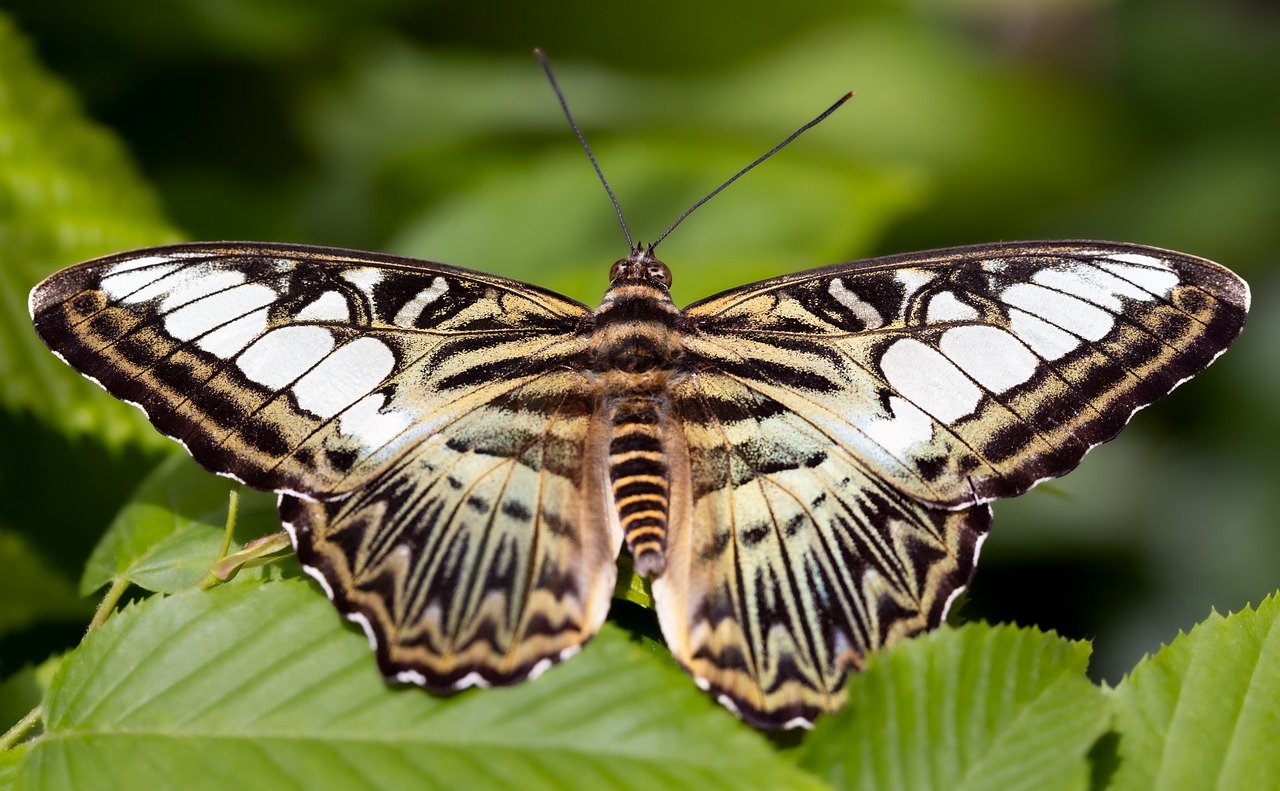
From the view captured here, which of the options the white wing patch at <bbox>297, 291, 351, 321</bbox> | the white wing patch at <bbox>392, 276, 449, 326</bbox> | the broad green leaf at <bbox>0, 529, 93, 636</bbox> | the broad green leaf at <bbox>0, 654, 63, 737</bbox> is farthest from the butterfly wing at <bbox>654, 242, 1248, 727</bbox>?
the broad green leaf at <bbox>0, 529, 93, 636</bbox>

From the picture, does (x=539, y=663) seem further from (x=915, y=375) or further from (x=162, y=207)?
(x=162, y=207)

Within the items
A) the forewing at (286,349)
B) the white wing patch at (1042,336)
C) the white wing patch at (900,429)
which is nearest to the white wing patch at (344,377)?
the forewing at (286,349)

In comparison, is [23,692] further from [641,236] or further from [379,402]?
[641,236]

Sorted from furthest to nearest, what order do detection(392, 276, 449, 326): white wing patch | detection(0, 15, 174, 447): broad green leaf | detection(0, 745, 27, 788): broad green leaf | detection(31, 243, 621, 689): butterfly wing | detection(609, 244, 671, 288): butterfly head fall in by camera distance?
detection(0, 15, 174, 447): broad green leaf, detection(609, 244, 671, 288): butterfly head, detection(392, 276, 449, 326): white wing patch, detection(31, 243, 621, 689): butterfly wing, detection(0, 745, 27, 788): broad green leaf

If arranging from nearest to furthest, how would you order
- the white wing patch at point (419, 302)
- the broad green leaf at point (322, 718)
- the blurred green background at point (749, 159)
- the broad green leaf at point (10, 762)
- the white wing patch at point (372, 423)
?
1. the broad green leaf at point (322, 718)
2. the broad green leaf at point (10, 762)
3. the white wing patch at point (372, 423)
4. the white wing patch at point (419, 302)
5. the blurred green background at point (749, 159)

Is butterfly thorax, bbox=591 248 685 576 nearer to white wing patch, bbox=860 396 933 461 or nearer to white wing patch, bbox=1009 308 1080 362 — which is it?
white wing patch, bbox=860 396 933 461

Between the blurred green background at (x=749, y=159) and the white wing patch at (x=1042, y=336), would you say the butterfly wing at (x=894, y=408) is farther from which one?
the blurred green background at (x=749, y=159)
